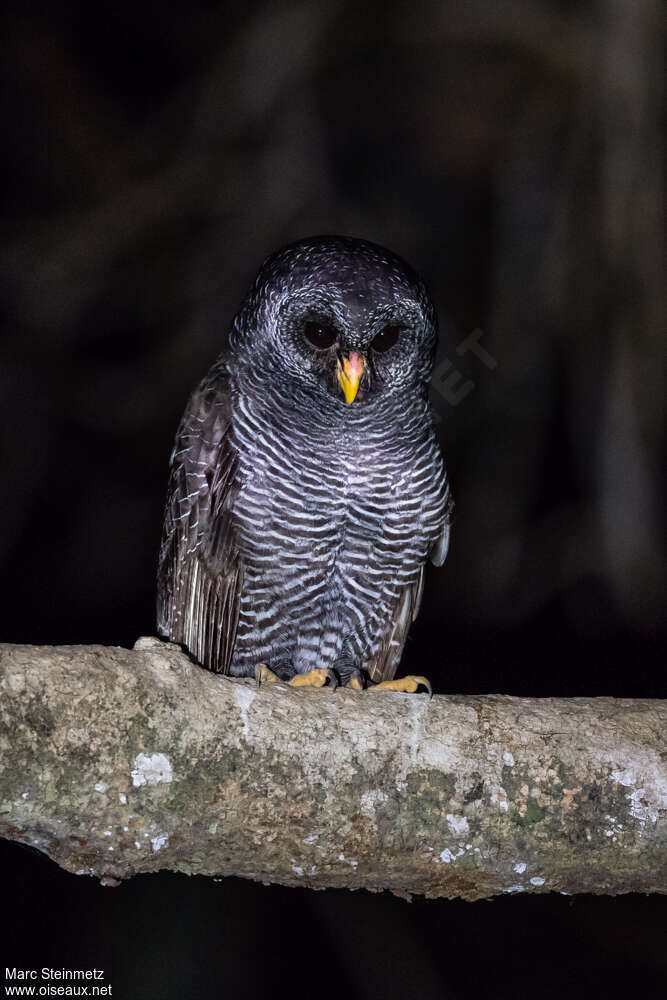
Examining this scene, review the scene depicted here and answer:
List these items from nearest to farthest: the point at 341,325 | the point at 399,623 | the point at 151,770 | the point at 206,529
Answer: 1. the point at 151,770
2. the point at 341,325
3. the point at 206,529
4. the point at 399,623

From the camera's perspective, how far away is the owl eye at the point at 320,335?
3.27m

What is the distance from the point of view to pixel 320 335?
328cm

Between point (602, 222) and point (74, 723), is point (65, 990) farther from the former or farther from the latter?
point (602, 222)

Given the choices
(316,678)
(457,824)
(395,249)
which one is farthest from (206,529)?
(395,249)

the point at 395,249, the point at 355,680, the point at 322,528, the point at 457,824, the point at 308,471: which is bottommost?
the point at 355,680

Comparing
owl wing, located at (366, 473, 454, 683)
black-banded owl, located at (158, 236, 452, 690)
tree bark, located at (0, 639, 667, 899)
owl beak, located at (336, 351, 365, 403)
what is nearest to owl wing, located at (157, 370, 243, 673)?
black-banded owl, located at (158, 236, 452, 690)

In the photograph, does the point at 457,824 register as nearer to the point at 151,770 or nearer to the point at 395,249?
the point at 151,770

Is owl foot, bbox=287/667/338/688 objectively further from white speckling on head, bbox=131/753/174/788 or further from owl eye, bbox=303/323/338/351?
owl eye, bbox=303/323/338/351

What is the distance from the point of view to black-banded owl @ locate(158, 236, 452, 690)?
3275 mm

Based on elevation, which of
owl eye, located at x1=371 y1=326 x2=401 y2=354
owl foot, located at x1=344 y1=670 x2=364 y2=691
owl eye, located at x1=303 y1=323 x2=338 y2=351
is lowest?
owl foot, located at x1=344 y1=670 x2=364 y2=691

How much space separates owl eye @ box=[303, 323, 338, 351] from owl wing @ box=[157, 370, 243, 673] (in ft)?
1.28

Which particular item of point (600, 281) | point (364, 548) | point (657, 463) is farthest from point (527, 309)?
point (364, 548)

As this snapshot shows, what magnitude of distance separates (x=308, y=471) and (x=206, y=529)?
16.0 inches

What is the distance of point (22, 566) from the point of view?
5777 millimetres
